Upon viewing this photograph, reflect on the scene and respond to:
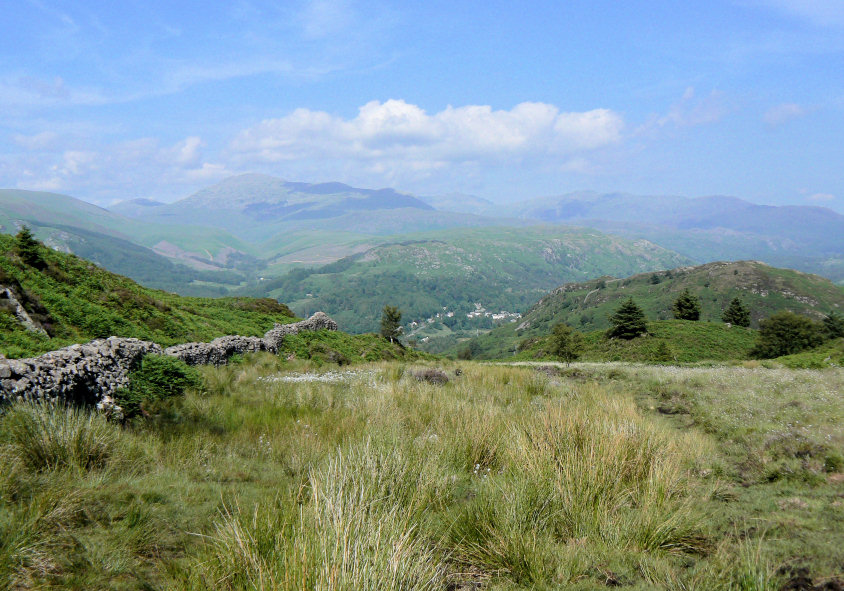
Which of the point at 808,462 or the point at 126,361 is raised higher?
the point at 126,361

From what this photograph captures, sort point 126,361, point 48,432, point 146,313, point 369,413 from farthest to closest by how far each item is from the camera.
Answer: point 146,313 < point 126,361 < point 369,413 < point 48,432

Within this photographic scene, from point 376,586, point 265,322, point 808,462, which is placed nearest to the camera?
point 376,586

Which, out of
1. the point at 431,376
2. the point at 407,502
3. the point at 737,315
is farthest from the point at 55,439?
the point at 737,315

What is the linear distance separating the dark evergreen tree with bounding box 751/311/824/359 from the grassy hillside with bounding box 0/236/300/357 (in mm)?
45921

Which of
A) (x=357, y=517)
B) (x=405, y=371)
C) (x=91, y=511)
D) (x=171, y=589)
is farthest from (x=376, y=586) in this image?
(x=405, y=371)

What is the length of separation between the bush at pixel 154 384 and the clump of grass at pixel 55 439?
211cm

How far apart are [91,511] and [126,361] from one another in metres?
5.62

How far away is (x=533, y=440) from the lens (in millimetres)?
5305

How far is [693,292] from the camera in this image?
143 meters

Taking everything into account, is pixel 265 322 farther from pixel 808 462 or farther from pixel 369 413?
pixel 808 462

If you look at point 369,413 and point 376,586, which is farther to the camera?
point 369,413

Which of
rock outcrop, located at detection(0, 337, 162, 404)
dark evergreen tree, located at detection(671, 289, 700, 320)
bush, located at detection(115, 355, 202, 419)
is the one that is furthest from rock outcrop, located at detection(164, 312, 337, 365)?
dark evergreen tree, located at detection(671, 289, 700, 320)

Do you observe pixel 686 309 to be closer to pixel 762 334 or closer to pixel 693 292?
pixel 762 334

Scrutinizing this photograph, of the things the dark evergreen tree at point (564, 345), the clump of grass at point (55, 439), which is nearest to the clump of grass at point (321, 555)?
the clump of grass at point (55, 439)
